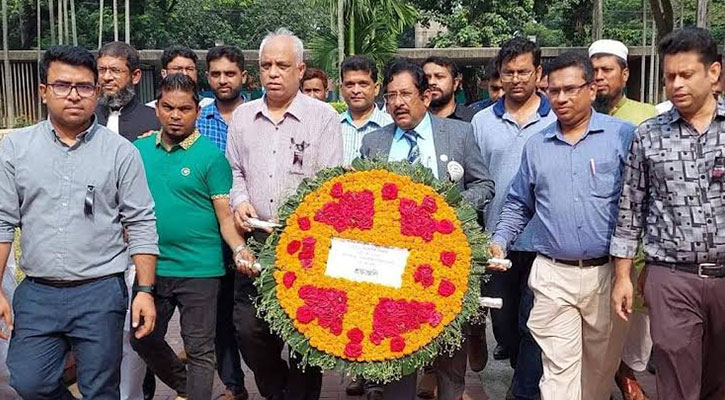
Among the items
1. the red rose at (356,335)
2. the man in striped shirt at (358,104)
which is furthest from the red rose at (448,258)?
the man in striped shirt at (358,104)

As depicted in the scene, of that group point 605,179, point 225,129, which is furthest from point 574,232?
point 225,129

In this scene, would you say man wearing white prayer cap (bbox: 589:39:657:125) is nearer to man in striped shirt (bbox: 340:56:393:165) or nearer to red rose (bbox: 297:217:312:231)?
man in striped shirt (bbox: 340:56:393:165)

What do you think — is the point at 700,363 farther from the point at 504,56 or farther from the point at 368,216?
the point at 504,56

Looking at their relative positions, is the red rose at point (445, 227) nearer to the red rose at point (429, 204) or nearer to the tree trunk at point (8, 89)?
the red rose at point (429, 204)

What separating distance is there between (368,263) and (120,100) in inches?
90.9

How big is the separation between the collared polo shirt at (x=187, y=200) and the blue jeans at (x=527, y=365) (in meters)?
1.95

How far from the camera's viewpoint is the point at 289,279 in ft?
13.5

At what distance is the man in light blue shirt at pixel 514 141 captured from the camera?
506 cm

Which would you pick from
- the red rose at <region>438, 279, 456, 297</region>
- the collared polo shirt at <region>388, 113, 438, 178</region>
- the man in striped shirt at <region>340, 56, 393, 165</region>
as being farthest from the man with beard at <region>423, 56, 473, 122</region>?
the red rose at <region>438, 279, 456, 297</region>

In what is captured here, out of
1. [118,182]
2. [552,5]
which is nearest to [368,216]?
[118,182]

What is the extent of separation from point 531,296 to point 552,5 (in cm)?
Answer: 2792

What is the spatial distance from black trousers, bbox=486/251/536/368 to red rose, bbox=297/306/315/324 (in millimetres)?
1600

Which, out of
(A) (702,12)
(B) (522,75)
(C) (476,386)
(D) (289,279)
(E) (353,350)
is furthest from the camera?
(A) (702,12)

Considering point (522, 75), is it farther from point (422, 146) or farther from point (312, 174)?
point (312, 174)
